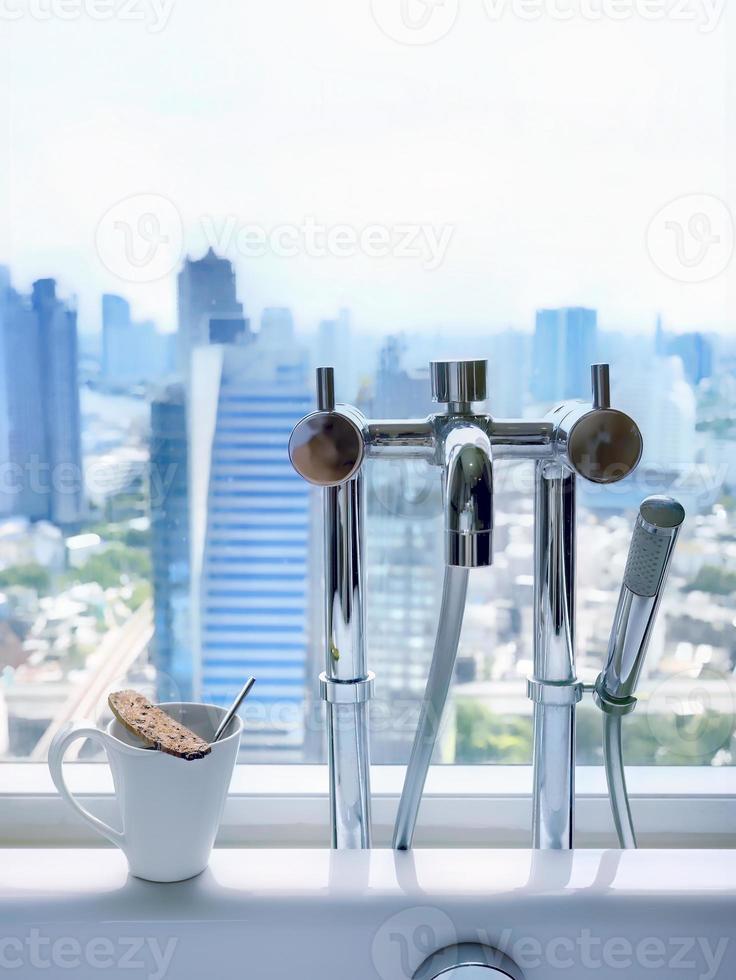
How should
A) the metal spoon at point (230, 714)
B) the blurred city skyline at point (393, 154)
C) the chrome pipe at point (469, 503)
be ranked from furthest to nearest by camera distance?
the blurred city skyline at point (393, 154), the metal spoon at point (230, 714), the chrome pipe at point (469, 503)

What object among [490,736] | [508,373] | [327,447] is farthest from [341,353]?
[490,736]

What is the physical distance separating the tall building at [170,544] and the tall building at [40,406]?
0.07m

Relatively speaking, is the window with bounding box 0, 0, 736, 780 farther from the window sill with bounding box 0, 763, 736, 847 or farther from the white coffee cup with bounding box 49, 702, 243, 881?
the white coffee cup with bounding box 49, 702, 243, 881

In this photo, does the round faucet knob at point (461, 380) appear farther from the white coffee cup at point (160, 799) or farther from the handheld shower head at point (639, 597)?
the white coffee cup at point (160, 799)

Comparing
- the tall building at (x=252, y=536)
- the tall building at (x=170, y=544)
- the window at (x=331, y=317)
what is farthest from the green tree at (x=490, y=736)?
the tall building at (x=170, y=544)

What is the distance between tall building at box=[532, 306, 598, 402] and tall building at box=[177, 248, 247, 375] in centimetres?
26

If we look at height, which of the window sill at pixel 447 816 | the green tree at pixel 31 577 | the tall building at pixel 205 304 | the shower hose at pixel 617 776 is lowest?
the window sill at pixel 447 816

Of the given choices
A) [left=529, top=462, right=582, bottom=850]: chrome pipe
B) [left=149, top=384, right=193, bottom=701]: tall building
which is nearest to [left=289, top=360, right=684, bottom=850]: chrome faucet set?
[left=529, top=462, right=582, bottom=850]: chrome pipe

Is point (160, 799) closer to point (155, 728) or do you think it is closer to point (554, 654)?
point (155, 728)

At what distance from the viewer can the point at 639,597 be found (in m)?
0.56

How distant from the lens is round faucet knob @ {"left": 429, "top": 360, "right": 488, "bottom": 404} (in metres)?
0.53

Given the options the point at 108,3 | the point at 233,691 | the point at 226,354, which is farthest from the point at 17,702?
the point at 108,3

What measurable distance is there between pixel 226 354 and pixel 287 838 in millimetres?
439

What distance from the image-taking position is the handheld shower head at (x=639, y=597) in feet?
1.76
